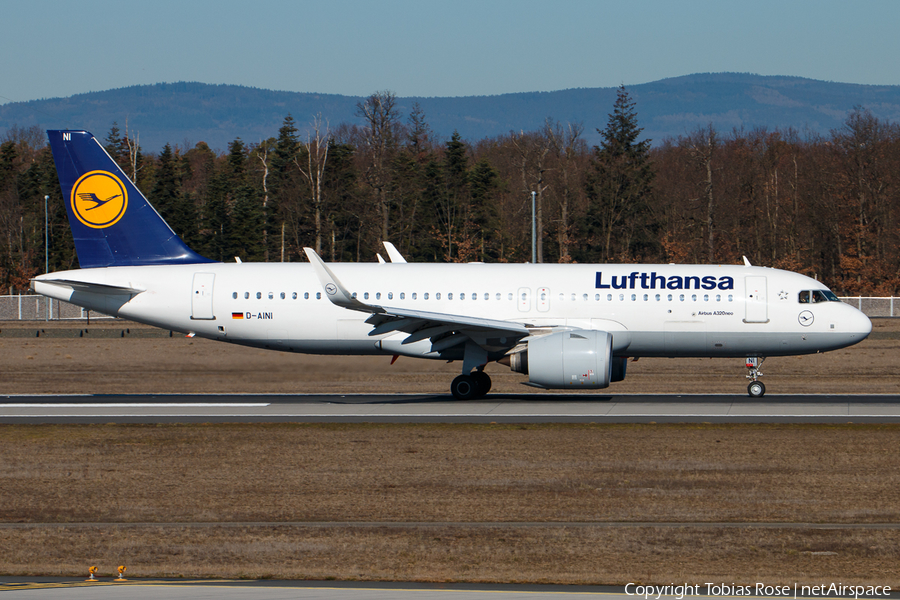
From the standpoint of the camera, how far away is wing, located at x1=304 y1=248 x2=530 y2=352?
21.9 m

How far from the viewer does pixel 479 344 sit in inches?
912

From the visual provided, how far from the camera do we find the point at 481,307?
24.1 metres

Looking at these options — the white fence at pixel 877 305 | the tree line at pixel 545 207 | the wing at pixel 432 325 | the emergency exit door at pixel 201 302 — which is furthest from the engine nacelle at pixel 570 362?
the tree line at pixel 545 207

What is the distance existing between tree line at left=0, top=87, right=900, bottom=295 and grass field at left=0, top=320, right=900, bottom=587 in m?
46.3

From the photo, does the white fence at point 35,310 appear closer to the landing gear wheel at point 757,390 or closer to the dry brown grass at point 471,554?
the landing gear wheel at point 757,390

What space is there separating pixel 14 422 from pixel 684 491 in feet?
47.0

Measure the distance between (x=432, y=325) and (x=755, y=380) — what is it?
8982mm

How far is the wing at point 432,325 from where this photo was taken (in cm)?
2194

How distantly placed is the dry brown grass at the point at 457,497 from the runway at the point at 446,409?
1.49 metres

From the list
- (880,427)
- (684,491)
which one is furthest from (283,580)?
(880,427)

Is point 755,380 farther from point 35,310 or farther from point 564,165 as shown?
point 564,165

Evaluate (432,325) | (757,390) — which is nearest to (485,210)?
(757,390)

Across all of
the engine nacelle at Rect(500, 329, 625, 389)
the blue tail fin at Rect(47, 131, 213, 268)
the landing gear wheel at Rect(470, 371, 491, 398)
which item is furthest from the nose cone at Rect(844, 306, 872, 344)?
the blue tail fin at Rect(47, 131, 213, 268)

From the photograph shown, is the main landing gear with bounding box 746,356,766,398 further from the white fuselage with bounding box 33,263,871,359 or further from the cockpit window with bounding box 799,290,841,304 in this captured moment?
the cockpit window with bounding box 799,290,841,304
